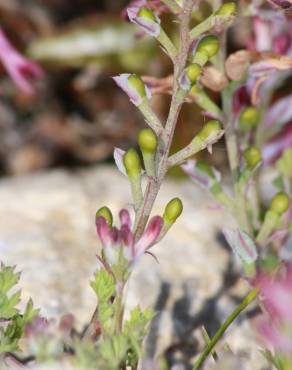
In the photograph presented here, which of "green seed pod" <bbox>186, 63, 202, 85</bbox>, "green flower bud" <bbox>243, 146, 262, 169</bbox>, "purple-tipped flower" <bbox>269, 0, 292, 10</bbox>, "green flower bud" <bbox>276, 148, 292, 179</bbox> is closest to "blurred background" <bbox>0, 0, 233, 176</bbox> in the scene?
"green flower bud" <bbox>276, 148, 292, 179</bbox>

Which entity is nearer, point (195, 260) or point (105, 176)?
point (195, 260)

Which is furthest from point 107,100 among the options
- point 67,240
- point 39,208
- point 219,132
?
point 219,132

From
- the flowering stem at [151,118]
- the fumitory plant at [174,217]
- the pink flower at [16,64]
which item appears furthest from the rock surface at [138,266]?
the flowering stem at [151,118]

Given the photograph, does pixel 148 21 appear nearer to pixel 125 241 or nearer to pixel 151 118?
pixel 151 118

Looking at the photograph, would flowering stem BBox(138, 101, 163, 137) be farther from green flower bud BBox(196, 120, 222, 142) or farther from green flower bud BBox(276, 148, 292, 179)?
green flower bud BBox(276, 148, 292, 179)

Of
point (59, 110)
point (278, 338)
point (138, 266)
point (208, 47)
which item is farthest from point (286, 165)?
point (59, 110)

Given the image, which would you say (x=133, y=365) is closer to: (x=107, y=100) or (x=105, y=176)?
(x=105, y=176)
